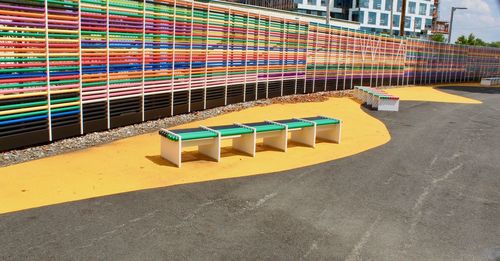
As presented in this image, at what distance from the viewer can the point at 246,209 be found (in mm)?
6543

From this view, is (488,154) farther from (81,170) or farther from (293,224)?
(81,170)

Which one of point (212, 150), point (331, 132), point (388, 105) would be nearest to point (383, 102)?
point (388, 105)

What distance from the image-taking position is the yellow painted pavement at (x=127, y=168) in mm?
6992

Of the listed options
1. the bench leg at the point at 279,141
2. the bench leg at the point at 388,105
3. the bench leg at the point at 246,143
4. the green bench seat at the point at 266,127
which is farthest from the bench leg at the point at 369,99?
the bench leg at the point at 246,143

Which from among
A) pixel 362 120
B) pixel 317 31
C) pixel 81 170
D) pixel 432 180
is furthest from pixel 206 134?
pixel 317 31

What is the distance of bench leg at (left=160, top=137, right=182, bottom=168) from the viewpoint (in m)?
8.62

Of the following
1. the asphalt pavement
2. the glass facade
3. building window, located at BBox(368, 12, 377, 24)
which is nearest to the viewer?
the asphalt pavement

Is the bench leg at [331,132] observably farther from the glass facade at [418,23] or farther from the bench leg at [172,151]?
the glass facade at [418,23]

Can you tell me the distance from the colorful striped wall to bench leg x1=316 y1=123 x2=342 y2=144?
14.6 ft

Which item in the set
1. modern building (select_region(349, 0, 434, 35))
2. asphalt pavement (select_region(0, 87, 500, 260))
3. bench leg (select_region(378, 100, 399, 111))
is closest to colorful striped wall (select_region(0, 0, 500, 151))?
asphalt pavement (select_region(0, 87, 500, 260))

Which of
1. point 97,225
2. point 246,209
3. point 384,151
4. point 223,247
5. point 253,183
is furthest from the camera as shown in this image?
point 384,151

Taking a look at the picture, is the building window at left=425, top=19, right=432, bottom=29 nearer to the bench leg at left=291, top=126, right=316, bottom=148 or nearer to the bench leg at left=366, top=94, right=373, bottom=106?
the bench leg at left=366, top=94, right=373, bottom=106

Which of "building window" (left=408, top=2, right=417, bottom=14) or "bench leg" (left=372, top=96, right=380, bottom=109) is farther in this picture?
"building window" (left=408, top=2, right=417, bottom=14)

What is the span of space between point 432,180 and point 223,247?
15.9 ft
